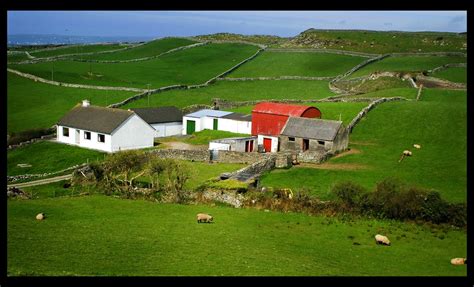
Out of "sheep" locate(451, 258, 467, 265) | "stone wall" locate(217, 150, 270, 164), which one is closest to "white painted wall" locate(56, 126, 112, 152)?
"stone wall" locate(217, 150, 270, 164)

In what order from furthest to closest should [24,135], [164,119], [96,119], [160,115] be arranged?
[160,115] → [164,119] → [96,119] → [24,135]

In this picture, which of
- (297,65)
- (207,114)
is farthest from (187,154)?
(297,65)

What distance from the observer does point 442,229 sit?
1755 centimetres

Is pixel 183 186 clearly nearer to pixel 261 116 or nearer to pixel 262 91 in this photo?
pixel 261 116

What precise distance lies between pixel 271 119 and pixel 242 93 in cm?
2060

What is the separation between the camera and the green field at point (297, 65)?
215 ft

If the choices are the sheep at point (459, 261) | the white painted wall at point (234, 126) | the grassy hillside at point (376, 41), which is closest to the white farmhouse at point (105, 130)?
the white painted wall at point (234, 126)

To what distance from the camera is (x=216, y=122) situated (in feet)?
127

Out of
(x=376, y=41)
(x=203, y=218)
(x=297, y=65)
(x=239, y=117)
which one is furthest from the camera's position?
(x=376, y=41)

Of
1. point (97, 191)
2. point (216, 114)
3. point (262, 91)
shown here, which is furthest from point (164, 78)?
point (97, 191)

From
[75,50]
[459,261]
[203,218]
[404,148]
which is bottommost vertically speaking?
[203,218]

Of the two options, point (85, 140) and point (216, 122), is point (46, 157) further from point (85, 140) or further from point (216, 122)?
point (216, 122)

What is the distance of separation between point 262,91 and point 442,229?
128 ft

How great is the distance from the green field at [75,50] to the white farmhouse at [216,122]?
37831mm
